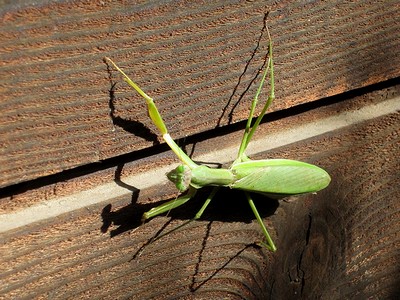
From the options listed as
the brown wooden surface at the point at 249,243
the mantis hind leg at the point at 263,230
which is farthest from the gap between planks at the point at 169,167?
the mantis hind leg at the point at 263,230

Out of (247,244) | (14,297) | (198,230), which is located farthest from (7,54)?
(247,244)

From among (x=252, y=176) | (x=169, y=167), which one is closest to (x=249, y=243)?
(x=252, y=176)

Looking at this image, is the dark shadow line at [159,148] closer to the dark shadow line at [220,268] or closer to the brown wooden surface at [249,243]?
the brown wooden surface at [249,243]

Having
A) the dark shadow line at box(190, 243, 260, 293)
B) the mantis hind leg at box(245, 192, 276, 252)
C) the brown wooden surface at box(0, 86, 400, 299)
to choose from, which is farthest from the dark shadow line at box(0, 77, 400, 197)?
the dark shadow line at box(190, 243, 260, 293)

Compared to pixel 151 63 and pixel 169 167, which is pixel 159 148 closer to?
pixel 169 167

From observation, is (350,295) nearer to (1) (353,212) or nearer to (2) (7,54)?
(1) (353,212)
